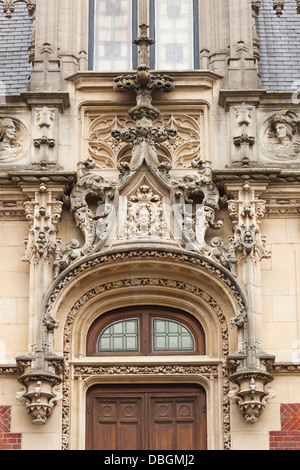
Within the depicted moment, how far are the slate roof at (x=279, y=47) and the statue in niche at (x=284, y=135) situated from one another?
104 centimetres

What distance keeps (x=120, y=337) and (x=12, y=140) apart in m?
3.70

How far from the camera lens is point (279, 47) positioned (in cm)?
2445

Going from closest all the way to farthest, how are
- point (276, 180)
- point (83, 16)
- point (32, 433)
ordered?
point (32, 433)
point (276, 180)
point (83, 16)

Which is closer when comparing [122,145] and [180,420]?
[180,420]

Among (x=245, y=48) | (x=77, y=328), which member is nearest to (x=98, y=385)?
(x=77, y=328)

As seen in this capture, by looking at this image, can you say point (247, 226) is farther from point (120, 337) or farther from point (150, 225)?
point (120, 337)

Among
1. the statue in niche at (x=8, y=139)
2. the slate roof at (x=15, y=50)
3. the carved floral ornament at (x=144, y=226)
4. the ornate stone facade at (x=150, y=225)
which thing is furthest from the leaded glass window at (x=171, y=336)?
the slate roof at (x=15, y=50)

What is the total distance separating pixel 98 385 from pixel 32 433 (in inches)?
54.5

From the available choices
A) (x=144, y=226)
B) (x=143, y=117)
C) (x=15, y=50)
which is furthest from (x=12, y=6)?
(x=144, y=226)

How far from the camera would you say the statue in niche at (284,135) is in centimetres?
2253

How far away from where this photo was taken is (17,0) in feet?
79.7

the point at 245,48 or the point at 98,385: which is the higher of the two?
the point at 245,48

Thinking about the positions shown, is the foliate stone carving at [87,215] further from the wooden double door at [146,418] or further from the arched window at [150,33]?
the arched window at [150,33]

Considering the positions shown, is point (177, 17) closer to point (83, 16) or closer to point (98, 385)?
point (83, 16)
